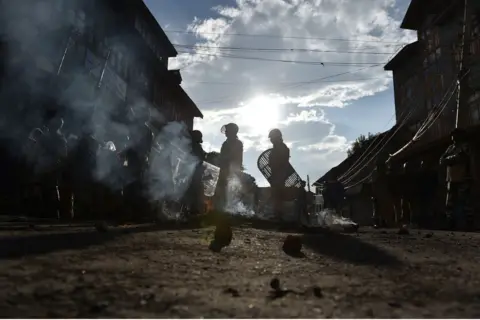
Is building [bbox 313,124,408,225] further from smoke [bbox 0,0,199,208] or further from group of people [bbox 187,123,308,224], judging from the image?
group of people [bbox 187,123,308,224]

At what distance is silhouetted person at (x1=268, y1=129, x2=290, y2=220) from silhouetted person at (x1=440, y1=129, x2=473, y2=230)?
3.98 meters

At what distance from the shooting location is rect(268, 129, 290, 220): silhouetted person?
28.7 feet

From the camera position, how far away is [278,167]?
885cm

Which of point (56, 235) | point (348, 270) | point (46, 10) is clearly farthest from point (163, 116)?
point (348, 270)

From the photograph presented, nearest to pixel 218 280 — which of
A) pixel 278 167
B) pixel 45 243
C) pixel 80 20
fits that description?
pixel 45 243

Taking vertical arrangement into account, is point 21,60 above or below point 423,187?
above

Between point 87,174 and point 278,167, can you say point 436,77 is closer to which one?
point 278,167

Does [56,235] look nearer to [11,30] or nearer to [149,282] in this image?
[149,282]

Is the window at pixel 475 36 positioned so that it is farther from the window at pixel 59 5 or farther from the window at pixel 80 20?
the window at pixel 59 5

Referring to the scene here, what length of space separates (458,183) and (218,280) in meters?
9.36

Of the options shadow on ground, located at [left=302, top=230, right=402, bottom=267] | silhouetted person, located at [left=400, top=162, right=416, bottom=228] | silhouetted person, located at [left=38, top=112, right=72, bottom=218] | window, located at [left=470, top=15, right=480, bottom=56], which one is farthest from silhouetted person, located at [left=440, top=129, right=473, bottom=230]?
silhouetted person, located at [left=38, top=112, right=72, bottom=218]

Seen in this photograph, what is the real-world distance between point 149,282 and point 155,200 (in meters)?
9.80

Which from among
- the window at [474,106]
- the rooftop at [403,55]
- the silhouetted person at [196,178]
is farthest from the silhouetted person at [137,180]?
the rooftop at [403,55]

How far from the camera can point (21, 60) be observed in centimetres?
1089
